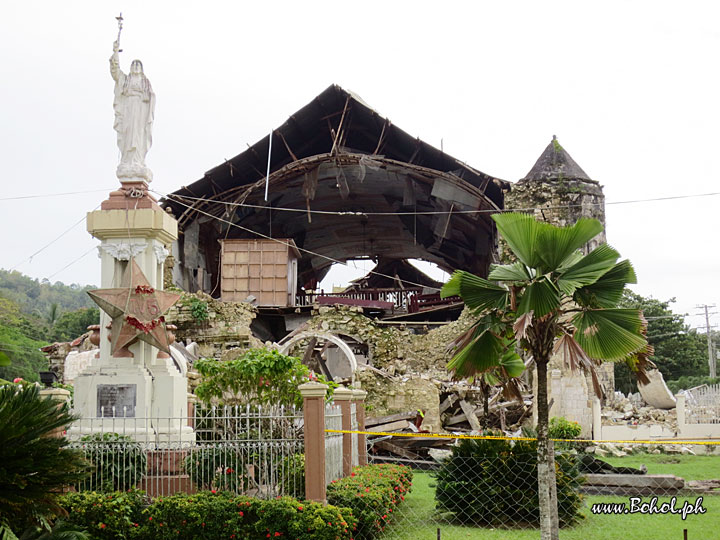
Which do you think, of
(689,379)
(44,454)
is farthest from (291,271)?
(689,379)

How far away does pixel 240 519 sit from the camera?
8953 millimetres

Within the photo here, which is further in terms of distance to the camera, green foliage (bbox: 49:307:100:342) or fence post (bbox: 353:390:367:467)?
green foliage (bbox: 49:307:100:342)

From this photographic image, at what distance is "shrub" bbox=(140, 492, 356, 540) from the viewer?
28.4 feet

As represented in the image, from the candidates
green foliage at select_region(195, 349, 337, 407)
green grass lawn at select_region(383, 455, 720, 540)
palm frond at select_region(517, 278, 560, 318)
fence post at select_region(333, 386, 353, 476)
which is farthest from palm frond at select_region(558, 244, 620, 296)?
green foliage at select_region(195, 349, 337, 407)

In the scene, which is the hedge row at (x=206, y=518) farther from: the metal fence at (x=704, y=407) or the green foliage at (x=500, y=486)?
the metal fence at (x=704, y=407)

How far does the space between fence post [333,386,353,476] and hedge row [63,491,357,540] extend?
7.95ft

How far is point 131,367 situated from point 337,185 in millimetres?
20587

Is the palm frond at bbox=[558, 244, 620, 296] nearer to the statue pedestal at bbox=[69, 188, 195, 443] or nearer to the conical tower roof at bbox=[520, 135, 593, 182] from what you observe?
the statue pedestal at bbox=[69, 188, 195, 443]

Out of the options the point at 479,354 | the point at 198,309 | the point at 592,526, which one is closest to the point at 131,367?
the point at 479,354

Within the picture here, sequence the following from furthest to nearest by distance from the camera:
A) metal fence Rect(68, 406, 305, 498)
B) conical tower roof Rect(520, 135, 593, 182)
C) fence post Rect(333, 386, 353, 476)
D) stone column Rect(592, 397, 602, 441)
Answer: conical tower roof Rect(520, 135, 593, 182)
stone column Rect(592, 397, 602, 441)
fence post Rect(333, 386, 353, 476)
metal fence Rect(68, 406, 305, 498)

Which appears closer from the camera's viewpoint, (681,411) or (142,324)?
(142,324)

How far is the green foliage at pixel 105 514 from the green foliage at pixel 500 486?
4388mm

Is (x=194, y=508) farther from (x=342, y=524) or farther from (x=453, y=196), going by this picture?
(x=453, y=196)

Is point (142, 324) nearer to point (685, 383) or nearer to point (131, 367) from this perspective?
point (131, 367)
